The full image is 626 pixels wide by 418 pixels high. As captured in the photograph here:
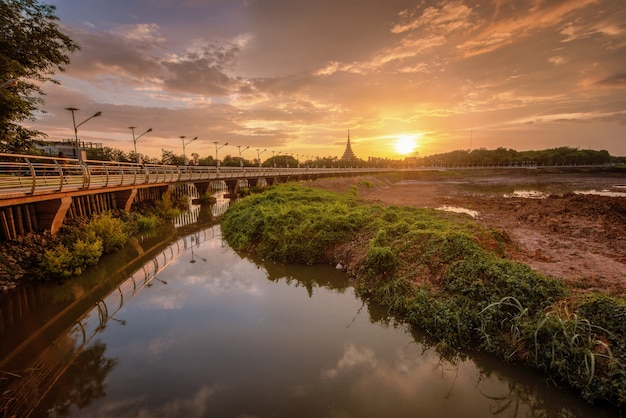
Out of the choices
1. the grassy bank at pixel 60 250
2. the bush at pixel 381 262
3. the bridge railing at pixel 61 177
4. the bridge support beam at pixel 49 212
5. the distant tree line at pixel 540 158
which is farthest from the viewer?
the distant tree line at pixel 540 158

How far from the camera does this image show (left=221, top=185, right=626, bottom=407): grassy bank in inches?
259

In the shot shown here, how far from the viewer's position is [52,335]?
9.18 meters

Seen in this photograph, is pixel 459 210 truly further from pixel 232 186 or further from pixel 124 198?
pixel 232 186

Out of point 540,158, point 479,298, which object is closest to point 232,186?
point 479,298

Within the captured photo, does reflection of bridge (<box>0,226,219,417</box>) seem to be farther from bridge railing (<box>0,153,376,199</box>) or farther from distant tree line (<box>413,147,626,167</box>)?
distant tree line (<box>413,147,626,167</box>)

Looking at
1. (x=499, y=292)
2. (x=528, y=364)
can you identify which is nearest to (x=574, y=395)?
(x=528, y=364)

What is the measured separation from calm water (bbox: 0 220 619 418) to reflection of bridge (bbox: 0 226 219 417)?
4 centimetres

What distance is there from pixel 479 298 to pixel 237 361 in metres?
7.07

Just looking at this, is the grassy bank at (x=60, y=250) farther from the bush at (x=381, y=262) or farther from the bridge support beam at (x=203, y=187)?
the bridge support beam at (x=203, y=187)

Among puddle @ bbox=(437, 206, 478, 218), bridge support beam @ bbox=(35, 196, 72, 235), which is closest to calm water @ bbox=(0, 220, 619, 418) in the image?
bridge support beam @ bbox=(35, 196, 72, 235)

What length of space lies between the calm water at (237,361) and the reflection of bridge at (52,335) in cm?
4

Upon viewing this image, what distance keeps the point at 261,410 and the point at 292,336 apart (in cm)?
279

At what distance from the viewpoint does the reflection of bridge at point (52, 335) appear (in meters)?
6.72

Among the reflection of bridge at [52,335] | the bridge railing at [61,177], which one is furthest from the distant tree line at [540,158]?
the reflection of bridge at [52,335]
